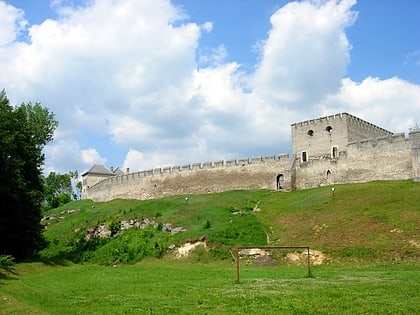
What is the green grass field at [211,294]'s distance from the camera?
40.0 ft

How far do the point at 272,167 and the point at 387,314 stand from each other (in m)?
35.7

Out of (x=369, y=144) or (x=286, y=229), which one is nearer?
(x=286, y=229)

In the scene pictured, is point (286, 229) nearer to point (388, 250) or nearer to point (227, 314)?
point (388, 250)

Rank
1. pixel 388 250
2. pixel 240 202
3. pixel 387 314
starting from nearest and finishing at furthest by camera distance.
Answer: pixel 387 314 → pixel 388 250 → pixel 240 202

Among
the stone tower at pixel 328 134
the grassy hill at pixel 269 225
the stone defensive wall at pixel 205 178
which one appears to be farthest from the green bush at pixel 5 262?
the stone tower at pixel 328 134

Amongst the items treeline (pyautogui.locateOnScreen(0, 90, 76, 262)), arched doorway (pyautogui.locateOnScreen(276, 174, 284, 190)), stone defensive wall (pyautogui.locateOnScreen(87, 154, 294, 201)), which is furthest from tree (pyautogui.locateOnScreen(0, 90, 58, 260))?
arched doorway (pyautogui.locateOnScreen(276, 174, 284, 190))

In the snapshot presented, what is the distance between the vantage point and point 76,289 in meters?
17.5

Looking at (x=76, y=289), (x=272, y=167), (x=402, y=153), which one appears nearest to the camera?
(x=76, y=289)

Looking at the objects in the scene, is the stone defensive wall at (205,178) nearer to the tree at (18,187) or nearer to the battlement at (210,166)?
the battlement at (210,166)

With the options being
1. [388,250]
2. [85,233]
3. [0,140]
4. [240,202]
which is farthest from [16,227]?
[388,250]

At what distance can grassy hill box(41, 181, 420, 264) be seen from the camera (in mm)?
27719

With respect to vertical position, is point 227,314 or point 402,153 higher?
point 402,153

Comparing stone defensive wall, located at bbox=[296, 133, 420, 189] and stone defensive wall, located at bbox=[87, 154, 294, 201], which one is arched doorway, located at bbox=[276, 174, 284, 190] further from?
stone defensive wall, located at bbox=[296, 133, 420, 189]

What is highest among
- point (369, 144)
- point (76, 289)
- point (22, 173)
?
point (369, 144)
